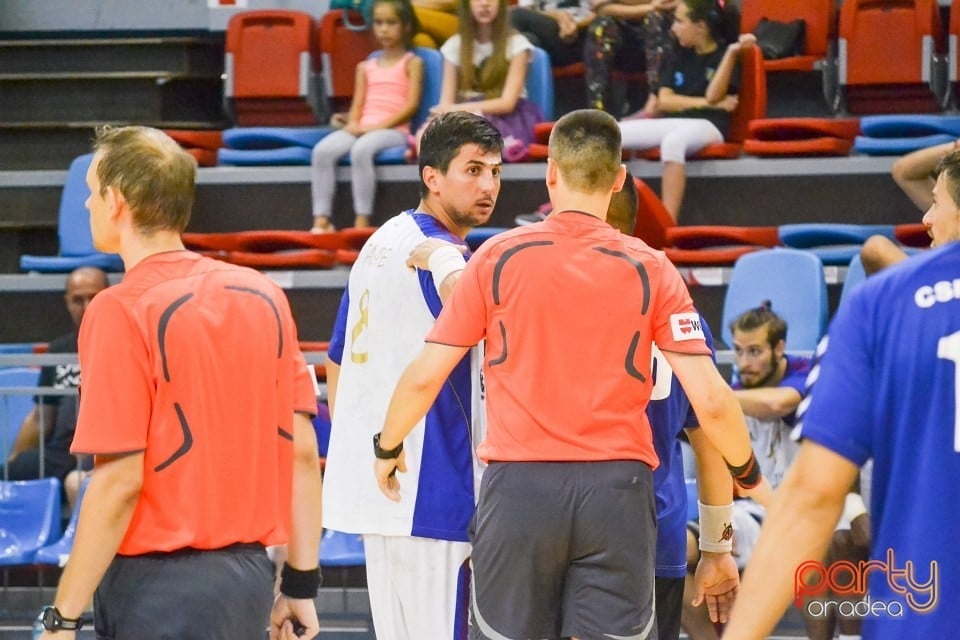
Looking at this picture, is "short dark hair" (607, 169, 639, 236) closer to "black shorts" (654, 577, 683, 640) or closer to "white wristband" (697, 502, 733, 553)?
"white wristband" (697, 502, 733, 553)

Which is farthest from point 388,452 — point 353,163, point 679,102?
point 353,163

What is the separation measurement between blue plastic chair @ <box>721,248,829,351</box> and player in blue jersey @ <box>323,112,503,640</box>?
3.56 m

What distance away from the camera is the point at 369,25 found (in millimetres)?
9633

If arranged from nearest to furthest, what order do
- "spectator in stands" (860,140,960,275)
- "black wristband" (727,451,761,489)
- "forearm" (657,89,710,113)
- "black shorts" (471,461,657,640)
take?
"black shorts" (471,461,657,640) → "black wristband" (727,451,761,489) → "spectator in stands" (860,140,960,275) → "forearm" (657,89,710,113)

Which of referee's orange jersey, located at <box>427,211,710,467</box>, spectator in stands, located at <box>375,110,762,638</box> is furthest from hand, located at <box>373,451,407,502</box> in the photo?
referee's orange jersey, located at <box>427,211,710,467</box>

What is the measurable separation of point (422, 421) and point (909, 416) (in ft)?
6.52

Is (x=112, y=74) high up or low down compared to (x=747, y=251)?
up

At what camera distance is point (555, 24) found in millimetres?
9188

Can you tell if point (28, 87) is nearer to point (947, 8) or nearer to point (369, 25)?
point (369, 25)

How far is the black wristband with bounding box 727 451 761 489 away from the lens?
3.44 meters

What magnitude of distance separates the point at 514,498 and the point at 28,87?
8281 millimetres

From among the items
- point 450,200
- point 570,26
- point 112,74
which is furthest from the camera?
point 112,74

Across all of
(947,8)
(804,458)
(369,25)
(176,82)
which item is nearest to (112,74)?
(176,82)

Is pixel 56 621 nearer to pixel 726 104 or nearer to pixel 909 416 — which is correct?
pixel 909 416
